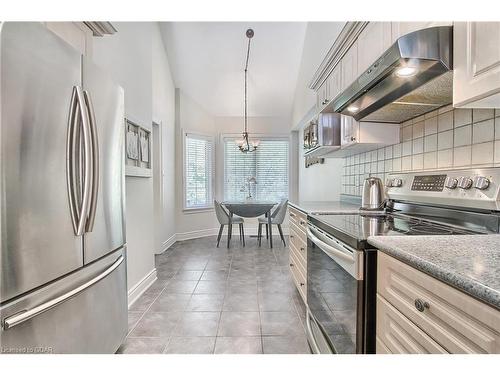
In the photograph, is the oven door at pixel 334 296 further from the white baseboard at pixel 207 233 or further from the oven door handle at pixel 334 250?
the white baseboard at pixel 207 233

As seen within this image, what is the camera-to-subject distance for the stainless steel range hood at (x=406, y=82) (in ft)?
3.80

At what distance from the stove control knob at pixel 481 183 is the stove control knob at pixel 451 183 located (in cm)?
12

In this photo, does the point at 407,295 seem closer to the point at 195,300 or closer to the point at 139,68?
the point at 195,300

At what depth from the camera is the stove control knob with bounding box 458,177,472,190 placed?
1332 millimetres

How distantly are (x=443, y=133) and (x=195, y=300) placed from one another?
241 cm

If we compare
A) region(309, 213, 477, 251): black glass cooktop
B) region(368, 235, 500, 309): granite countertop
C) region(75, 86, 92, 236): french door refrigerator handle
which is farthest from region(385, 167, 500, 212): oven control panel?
region(75, 86, 92, 236): french door refrigerator handle

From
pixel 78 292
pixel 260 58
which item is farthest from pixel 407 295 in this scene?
pixel 260 58

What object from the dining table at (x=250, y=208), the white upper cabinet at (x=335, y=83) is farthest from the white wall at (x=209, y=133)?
the white upper cabinet at (x=335, y=83)

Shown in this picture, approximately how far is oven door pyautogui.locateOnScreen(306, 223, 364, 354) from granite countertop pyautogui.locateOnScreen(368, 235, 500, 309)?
0.20 metres

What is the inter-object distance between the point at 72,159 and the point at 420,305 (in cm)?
145

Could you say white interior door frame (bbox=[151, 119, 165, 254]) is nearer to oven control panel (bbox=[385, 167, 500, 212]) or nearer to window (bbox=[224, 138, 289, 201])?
window (bbox=[224, 138, 289, 201])

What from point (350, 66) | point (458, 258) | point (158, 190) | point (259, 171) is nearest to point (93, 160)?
point (458, 258)
